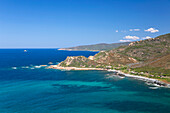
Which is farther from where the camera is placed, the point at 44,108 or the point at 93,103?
the point at 93,103

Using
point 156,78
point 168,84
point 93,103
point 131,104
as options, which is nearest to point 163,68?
point 156,78

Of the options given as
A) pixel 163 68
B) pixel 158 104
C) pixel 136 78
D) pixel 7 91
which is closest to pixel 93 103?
pixel 158 104

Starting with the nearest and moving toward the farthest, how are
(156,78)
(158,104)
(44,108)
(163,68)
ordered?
1. (44,108)
2. (158,104)
3. (156,78)
4. (163,68)

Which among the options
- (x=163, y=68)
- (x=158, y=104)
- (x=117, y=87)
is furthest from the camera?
(x=163, y=68)

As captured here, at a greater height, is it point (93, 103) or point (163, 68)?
point (163, 68)

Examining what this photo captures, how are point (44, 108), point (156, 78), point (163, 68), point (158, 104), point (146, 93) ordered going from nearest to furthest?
1. point (44, 108)
2. point (158, 104)
3. point (146, 93)
4. point (156, 78)
5. point (163, 68)

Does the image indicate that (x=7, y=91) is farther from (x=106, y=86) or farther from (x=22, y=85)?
(x=106, y=86)

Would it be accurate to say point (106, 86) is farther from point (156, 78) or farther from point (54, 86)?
point (156, 78)

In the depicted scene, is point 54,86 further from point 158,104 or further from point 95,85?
point 158,104

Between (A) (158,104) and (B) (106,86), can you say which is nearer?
(A) (158,104)
